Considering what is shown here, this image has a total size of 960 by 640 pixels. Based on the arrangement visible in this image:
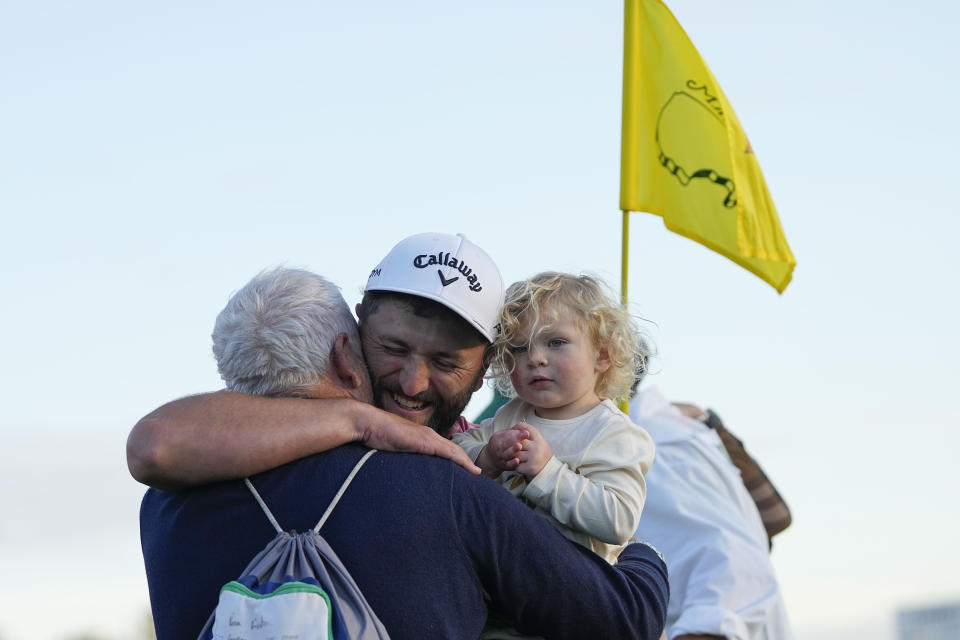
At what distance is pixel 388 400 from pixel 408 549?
31.0 inches

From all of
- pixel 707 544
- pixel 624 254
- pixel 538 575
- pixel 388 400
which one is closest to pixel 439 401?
pixel 388 400

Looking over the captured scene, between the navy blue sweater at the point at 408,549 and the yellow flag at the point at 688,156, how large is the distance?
3593 millimetres

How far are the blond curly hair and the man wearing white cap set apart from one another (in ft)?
0.28

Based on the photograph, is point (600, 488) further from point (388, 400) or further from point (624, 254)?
point (624, 254)

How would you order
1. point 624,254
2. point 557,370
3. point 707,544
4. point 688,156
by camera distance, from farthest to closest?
point 688,156
point 707,544
point 624,254
point 557,370

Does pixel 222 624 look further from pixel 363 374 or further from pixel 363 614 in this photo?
pixel 363 374

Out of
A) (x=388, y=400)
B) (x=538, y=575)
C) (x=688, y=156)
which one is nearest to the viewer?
(x=538, y=575)

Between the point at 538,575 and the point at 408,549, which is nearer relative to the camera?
the point at 408,549

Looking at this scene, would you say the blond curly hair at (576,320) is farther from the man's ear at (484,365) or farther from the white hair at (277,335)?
the white hair at (277,335)

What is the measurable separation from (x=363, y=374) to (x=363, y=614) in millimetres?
810

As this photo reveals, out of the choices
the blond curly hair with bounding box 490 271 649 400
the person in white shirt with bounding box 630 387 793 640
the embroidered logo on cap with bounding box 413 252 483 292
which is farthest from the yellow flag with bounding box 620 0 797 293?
the embroidered logo on cap with bounding box 413 252 483 292

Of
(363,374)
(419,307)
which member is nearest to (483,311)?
(419,307)

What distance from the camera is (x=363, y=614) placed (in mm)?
2984

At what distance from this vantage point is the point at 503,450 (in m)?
3.65
